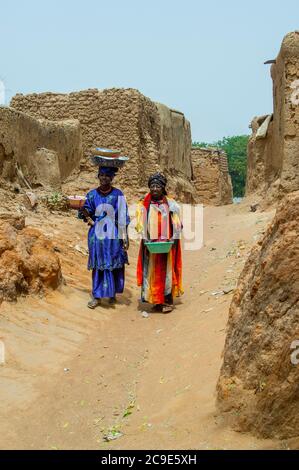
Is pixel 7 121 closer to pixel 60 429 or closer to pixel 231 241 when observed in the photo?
pixel 231 241

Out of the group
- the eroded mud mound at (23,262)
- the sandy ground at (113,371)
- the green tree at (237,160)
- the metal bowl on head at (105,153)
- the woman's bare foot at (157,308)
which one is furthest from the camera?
the green tree at (237,160)

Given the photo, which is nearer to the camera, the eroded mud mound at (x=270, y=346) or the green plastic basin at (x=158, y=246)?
the eroded mud mound at (x=270, y=346)

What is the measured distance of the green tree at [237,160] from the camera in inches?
1726

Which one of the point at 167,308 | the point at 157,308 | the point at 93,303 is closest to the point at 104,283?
the point at 93,303

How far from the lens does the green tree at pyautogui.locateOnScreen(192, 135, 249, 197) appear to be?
43844 mm

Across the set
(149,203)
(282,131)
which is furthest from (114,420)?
(282,131)

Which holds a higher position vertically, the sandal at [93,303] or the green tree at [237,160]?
the green tree at [237,160]

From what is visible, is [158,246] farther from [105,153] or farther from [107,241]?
[105,153]

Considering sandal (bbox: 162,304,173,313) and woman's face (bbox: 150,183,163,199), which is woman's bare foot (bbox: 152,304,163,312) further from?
woman's face (bbox: 150,183,163,199)

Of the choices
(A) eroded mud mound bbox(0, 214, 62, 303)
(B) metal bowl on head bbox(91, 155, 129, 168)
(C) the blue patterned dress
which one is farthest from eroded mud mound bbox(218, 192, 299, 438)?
(B) metal bowl on head bbox(91, 155, 129, 168)

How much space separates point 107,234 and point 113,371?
2478mm

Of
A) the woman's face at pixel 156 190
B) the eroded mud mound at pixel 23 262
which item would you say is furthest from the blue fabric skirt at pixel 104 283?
the woman's face at pixel 156 190

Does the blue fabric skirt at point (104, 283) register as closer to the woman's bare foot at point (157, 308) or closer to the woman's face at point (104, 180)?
the woman's bare foot at point (157, 308)
